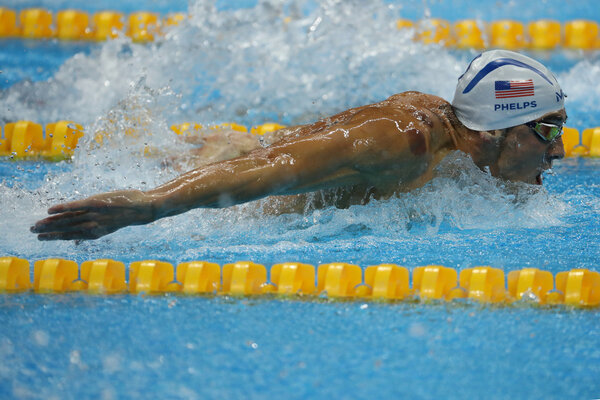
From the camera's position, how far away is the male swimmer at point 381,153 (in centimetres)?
218

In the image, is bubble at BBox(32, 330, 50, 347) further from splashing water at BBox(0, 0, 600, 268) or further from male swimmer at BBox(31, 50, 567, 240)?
splashing water at BBox(0, 0, 600, 268)

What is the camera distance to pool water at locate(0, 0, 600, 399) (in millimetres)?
1910

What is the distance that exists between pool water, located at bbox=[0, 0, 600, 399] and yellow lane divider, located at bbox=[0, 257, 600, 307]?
0.19 ft

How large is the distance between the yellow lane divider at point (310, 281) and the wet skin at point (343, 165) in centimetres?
26

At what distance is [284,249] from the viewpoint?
8.86 feet

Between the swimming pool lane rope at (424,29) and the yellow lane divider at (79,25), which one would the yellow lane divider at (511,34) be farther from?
the yellow lane divider at (79,25)

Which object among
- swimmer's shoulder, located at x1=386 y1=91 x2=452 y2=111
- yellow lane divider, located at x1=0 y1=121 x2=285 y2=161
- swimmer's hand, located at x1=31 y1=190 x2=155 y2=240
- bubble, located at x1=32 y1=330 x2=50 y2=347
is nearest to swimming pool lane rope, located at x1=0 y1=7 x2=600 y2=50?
yellow lane divider, located at x1=0 y1=121 x2=285 y2=161

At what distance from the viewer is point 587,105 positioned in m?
4.78

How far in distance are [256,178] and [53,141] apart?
83.9 inches

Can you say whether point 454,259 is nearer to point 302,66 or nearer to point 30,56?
point 302,66

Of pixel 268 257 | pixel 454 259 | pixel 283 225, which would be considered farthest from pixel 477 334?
pixel 283 225

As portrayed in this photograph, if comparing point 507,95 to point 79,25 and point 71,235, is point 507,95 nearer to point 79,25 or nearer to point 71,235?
point 71,235

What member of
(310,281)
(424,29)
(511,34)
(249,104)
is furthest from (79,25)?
(310,281)

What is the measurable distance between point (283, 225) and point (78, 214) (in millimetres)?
956
